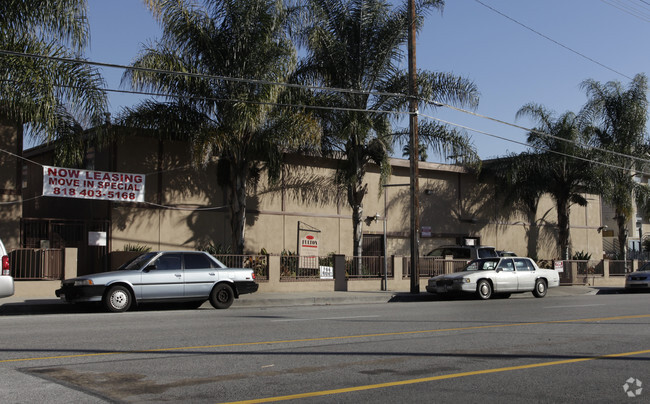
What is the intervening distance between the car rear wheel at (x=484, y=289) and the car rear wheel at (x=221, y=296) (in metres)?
8.92

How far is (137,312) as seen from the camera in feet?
53.9

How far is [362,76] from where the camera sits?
2503cm

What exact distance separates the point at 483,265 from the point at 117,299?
12749 millimetres

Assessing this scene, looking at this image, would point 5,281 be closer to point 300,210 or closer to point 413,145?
point 413,145

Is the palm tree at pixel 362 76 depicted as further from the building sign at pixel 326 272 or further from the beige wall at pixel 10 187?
the beige wall at pixel 10 187

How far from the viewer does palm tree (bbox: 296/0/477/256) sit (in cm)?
2446

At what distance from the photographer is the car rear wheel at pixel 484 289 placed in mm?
22406

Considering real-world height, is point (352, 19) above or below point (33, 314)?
above

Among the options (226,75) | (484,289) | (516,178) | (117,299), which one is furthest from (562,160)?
(117,299)

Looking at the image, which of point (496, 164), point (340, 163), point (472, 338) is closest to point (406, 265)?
point (340, 163)

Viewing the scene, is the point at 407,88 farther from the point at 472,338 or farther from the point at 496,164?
the point at 472,338

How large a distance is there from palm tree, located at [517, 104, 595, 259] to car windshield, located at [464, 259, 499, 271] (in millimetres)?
11565

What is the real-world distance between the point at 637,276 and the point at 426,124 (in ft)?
40.8

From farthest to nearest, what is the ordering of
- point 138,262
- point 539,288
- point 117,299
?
point 539,288 → point 138,262 → point 117,299
